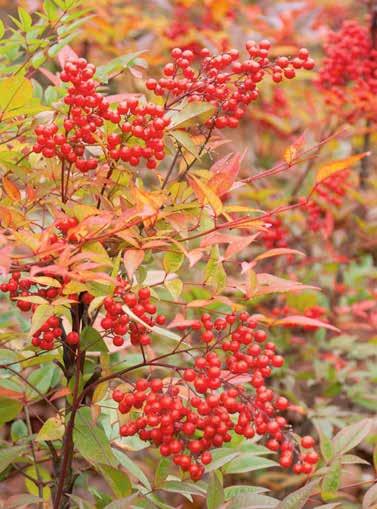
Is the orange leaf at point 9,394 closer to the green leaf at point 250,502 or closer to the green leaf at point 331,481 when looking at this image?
the green leaf at point 250,502

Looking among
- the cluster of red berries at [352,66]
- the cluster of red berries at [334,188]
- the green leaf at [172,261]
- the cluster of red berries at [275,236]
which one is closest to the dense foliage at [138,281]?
the green leaf at [172,261]

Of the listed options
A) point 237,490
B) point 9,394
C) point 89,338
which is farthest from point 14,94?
point 237,490

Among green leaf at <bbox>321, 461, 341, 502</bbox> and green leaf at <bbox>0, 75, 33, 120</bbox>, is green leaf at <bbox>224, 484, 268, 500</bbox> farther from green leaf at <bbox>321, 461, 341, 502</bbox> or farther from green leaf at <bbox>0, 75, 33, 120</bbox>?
green leaf at <bbox>0, 75, 33, 120</bbox>

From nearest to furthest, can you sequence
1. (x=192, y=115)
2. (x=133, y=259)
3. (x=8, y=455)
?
1. (x=133, y=259)
2. (x=192, y=115)
3. (x=8, y=455)

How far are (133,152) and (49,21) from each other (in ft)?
1.41

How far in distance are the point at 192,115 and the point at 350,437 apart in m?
0.55

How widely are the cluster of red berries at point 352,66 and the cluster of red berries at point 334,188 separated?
0.18 meters

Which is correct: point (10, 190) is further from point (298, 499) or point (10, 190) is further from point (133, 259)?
point (298, 499)

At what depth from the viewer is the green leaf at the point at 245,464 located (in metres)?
1.23

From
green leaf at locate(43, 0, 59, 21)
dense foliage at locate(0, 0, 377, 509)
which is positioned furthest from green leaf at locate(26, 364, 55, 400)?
green leaf at locate(43, 0, 59, 21)

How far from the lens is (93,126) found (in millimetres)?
1011

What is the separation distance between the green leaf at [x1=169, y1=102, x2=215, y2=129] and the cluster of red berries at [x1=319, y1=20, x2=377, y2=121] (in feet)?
3.80

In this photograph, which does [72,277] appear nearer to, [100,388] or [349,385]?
[100,388]

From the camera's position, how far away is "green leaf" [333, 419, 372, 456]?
1199 mm
